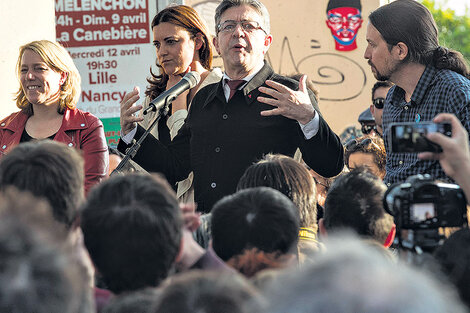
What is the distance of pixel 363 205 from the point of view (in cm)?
278

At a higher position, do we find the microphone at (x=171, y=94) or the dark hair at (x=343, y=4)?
the dark hair at (x=343, y=4)

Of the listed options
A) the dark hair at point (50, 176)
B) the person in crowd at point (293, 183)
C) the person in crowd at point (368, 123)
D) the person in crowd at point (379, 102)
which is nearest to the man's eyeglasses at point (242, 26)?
the person in crowd at point (293, 183)

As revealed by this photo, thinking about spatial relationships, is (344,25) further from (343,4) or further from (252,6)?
(252,6)

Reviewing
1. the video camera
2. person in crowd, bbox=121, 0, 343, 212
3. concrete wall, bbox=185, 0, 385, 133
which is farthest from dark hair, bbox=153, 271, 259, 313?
concrete wall, bbox=185, 0, 385, 133

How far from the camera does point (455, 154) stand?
2328 millimetres

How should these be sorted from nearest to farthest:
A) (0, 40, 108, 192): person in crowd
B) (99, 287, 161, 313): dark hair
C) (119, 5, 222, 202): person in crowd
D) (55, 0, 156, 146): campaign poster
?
1. (99, 287, 161, 313): dark hair
2. (0, 40, 108, 192): person in crowd
3. (119, 5, 222, 202): person in crowd
4. (55, 0, 156, 146): campaign poster

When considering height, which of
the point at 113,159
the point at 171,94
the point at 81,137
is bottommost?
the point at 113,159

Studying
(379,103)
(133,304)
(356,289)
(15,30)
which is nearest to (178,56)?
(15,30)

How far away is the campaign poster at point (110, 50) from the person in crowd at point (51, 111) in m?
1.60

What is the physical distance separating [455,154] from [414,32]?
1575 mm

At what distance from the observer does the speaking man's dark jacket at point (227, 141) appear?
146 inches

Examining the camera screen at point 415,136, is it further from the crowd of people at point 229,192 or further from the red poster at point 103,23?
the red poster at point 103,23

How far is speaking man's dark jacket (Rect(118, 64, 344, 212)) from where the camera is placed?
371 centimetres

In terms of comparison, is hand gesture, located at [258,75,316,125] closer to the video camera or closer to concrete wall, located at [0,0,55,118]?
the video camera
